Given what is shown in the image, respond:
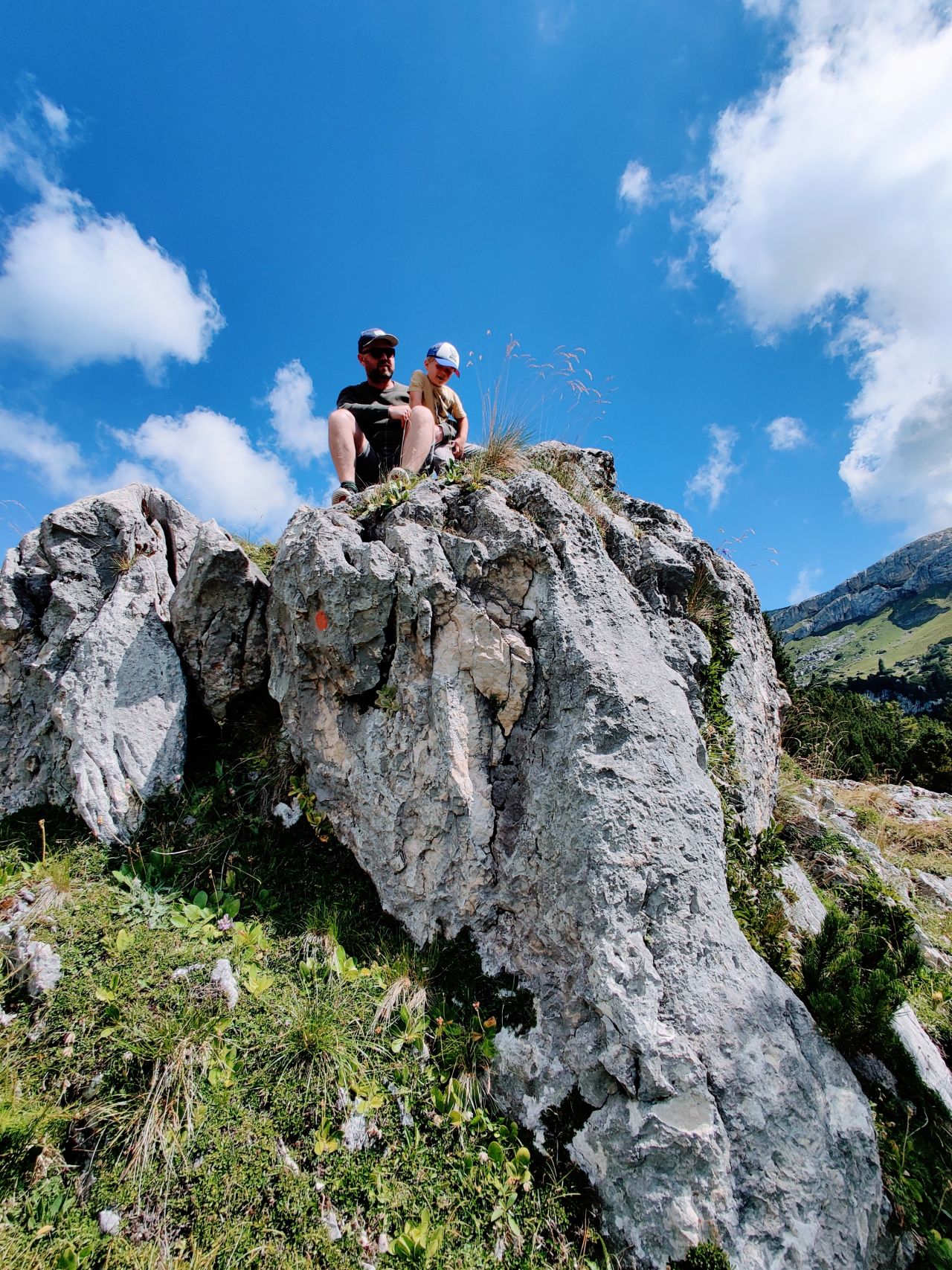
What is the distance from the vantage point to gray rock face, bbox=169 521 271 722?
20.0 ft

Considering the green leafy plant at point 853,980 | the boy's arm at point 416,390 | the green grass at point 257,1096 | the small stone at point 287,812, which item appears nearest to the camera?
the green grass at point 257,1096

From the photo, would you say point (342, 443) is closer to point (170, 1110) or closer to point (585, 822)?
point (585, 822)

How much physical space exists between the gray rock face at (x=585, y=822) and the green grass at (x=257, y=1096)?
1.40ft

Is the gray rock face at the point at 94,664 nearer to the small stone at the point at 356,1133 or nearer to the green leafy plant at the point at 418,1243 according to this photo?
the small stone at the point at 356,1133

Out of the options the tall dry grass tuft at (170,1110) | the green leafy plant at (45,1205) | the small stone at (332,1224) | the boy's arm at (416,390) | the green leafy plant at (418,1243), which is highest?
the boy's arm at (416,390)

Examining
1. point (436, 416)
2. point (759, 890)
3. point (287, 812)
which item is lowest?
point (759, 890)

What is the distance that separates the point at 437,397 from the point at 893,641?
209 m

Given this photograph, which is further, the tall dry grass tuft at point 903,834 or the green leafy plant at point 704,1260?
the tall dry grass tuft at point 903,834

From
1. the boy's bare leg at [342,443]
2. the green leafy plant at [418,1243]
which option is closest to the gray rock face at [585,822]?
the green leafy plant at [418,1243]

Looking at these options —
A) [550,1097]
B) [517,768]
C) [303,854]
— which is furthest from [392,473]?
[550,1097]

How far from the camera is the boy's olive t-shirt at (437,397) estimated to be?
25.3 ft

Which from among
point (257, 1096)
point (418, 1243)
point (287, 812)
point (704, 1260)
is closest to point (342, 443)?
point (287, 812)

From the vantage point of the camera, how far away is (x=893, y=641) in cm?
17025

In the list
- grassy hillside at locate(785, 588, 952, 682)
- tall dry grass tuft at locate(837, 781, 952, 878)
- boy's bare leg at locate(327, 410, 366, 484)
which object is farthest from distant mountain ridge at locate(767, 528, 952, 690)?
boy's bare leg at locate(327, 410, 366, 484)
